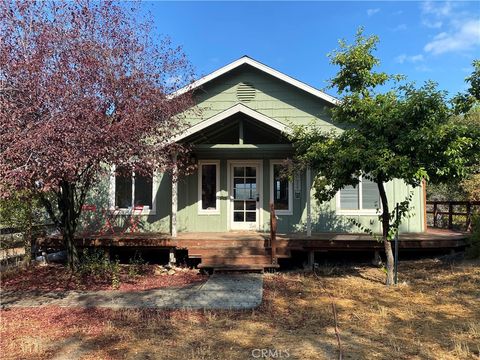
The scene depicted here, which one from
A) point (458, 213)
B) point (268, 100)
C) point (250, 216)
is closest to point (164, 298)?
point (250, 216)

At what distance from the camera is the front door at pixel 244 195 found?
12.6 m

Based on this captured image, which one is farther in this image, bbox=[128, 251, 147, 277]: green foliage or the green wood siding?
the green wood siding

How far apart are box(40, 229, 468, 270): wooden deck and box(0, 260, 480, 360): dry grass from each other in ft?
5.89

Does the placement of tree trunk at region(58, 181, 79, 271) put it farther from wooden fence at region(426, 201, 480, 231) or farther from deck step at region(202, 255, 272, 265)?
wooden fence at region(426, 201, 480, 231)

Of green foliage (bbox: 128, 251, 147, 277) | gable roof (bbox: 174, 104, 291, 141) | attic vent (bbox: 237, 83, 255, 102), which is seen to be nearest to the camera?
green foliage (bbox: 128, 251, 147, 277)

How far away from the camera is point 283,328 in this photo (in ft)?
20.1

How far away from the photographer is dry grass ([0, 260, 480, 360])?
5145 mm

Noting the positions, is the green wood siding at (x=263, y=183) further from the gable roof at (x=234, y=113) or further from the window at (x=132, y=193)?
the gable roof at (x=234, y=113)

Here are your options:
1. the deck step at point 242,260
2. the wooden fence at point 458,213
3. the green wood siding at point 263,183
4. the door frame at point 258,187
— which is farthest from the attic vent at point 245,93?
the wooden fence at point 458,213

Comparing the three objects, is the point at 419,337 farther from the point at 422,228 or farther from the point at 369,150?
the point at 422,228

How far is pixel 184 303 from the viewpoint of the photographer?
24.2 ft

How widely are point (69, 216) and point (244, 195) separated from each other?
16.7 ft

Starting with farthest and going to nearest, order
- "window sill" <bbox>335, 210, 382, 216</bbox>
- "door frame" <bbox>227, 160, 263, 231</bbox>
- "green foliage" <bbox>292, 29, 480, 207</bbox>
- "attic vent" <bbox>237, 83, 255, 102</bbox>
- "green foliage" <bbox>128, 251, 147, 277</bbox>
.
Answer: "attic vent" <bbox>237, 83, 255, 102</bbox> → "door frame" <bbox>227, 160, 263, 231</bbox> → "window sill" <bbox>335, 210, 382, 216</bbox> → "green foliage" <bbox>128, 251, 147, 277</bbox> → "green foliage" <bbox>292, 29, 480, 207</bbox>

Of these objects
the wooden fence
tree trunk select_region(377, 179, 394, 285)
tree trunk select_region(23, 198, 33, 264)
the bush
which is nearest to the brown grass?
tree trunk select_region(23, 198, 33, 264)
